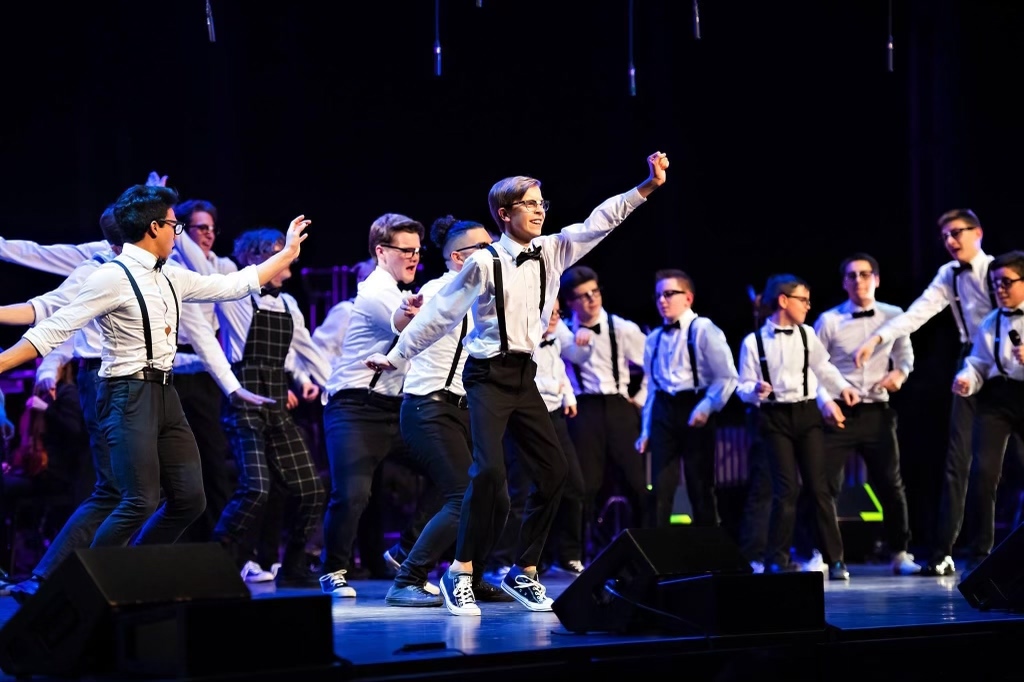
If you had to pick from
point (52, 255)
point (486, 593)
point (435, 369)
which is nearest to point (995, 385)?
point (486, 593)

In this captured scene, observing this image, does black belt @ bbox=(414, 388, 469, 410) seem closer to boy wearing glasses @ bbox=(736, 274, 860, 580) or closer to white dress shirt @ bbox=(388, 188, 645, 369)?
white dress shirt @ bbox=(388, 188, 645, 369)

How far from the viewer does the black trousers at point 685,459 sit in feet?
24.0

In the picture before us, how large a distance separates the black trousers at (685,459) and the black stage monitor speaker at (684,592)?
2862 millimetres

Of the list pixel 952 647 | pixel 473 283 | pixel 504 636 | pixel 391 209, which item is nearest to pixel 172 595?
pixel 504 636

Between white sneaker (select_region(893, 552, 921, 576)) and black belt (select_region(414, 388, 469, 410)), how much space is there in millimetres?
3066

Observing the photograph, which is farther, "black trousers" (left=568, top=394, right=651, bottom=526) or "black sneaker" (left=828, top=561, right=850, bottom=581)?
"black trousers" (left=568, top=394, right=651, bottom=526)

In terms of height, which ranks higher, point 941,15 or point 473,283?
point 941,15

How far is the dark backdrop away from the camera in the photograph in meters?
8.30

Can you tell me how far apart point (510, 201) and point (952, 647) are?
222cm

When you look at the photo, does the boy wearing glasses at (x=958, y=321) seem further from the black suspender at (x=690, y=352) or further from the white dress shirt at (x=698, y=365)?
the black suspender at (x=690, y=352)

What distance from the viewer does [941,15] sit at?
9.41 metres

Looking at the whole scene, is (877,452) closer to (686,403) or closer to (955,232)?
(686,403)

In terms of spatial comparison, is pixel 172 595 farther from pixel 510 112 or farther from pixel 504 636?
pixel 510 112

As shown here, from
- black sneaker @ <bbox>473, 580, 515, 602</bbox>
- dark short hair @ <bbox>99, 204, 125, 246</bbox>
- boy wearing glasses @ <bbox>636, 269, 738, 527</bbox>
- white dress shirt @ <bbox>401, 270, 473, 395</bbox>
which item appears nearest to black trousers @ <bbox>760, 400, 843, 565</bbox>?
boy wearing glasses @ <bbox>636, 269, 738, 527</bbox>
